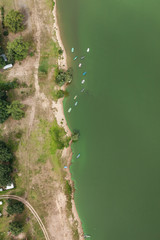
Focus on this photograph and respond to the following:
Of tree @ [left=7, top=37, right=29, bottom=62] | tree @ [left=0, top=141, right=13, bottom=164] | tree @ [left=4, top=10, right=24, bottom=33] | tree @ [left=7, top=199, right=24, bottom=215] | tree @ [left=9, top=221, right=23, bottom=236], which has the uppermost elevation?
tree @ [left=4, top=10, right=24, bottom=33]

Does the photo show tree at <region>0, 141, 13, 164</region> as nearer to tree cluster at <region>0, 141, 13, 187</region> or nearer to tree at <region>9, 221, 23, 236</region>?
tree cluster at <region>0, 141, 13, 187</region>

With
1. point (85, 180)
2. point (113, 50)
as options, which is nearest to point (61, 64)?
point (113, 50)

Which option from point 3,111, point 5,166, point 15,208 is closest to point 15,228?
point 15,208

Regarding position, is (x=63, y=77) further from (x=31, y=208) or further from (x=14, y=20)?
(x=31, y=208)

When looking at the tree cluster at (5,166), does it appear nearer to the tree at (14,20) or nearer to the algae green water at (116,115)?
the algae green water at (116,115)

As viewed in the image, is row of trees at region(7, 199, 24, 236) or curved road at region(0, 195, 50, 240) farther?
curved road at region(0, 195, 50, 240)

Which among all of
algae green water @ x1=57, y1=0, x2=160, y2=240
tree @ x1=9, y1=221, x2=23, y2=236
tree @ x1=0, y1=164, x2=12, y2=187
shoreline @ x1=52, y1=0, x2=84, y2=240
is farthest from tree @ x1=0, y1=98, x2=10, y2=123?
tree @ x1=9, y1=221, x2=23, y2=236
